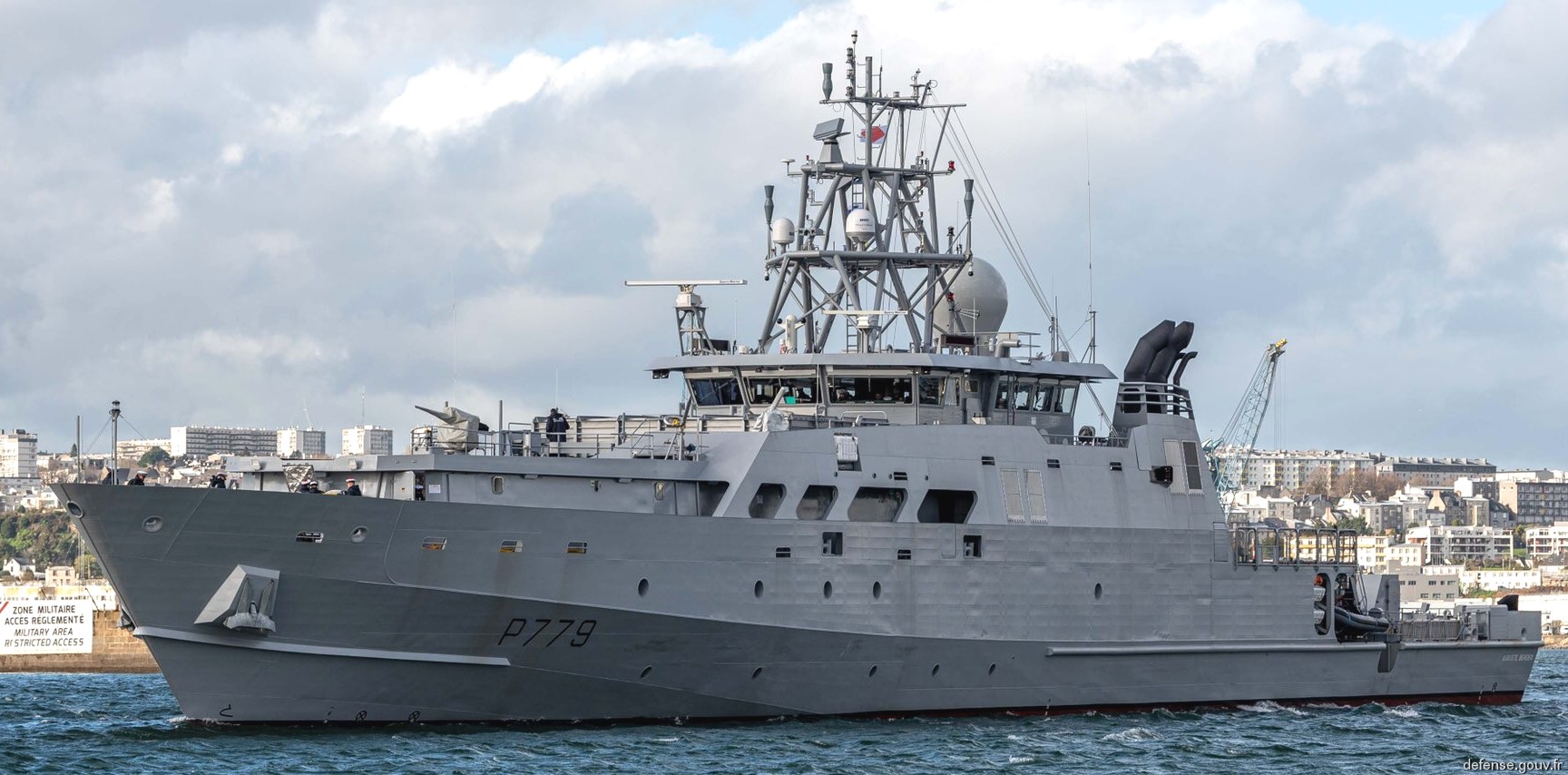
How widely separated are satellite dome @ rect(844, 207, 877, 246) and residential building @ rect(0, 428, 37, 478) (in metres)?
153

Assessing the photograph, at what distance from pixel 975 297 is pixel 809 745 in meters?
8.80

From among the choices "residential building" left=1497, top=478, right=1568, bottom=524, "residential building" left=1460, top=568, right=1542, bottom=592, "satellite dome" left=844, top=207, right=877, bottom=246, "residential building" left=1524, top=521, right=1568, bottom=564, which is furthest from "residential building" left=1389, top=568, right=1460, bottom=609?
"residential building" left=1497, top=478, right=1568, bottom=524

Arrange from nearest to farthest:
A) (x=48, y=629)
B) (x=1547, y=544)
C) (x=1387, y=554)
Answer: (x=48, y=629) → (x=1387, y=554) → (x=1547, y=544)

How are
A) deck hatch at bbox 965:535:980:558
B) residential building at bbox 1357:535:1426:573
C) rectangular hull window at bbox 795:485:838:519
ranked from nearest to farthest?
rectangular hull window at bbox 795:485:838:519
deck hatch at bbox 965:535:980:558
residential building at bbox 1357:535:1426:573

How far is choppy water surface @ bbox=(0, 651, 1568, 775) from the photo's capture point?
21594 mm

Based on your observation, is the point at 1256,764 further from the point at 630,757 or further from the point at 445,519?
the point at 445,519

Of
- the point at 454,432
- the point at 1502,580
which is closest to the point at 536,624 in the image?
the point at 454,432

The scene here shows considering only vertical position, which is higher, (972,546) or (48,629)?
(972,546)

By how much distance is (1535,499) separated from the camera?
190m

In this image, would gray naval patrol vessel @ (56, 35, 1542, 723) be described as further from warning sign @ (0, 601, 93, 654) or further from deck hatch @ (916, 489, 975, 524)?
warning sign @ (0, 601, 93, 654)

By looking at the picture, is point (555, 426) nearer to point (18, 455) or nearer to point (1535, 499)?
point (18, 455)

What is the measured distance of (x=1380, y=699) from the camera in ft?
102

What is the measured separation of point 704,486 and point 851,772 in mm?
4688

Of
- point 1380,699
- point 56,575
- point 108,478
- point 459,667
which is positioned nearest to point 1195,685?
point 1380,699
